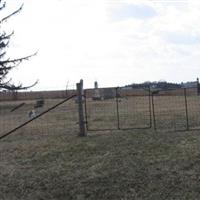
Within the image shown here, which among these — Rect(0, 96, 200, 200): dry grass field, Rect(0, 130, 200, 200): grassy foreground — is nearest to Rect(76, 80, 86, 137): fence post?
Rect(0, 96, 200, 200): dry grass field

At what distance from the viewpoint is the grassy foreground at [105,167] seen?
902cm

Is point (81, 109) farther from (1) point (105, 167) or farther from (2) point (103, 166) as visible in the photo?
(1) point (105, 167)

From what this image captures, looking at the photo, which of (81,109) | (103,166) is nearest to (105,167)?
(103,166)

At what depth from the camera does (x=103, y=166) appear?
10750 mm

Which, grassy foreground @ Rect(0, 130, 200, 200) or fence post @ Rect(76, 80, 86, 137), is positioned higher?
fence post @ Rect(76, 80, 86, 137)

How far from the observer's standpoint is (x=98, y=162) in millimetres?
11180

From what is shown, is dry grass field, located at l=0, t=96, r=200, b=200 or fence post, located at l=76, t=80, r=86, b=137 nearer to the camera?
dry grass field, located at l=0, t=96, r=200, b=200

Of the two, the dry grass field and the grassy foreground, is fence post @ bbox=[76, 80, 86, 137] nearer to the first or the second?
the dry grass field

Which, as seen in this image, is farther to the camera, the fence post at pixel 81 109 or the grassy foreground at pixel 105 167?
the fence post at pixel 81 109

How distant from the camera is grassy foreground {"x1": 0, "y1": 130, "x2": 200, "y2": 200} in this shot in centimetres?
902

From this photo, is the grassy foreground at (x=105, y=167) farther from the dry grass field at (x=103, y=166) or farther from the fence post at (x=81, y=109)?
the fence post at (x=81, y=109)

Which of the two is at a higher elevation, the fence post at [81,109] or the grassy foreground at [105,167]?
the fence post at [81,109]

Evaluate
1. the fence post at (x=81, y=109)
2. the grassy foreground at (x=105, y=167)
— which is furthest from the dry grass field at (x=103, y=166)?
the fence post at (x=81, y=109)

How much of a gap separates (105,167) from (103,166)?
0.11 m
